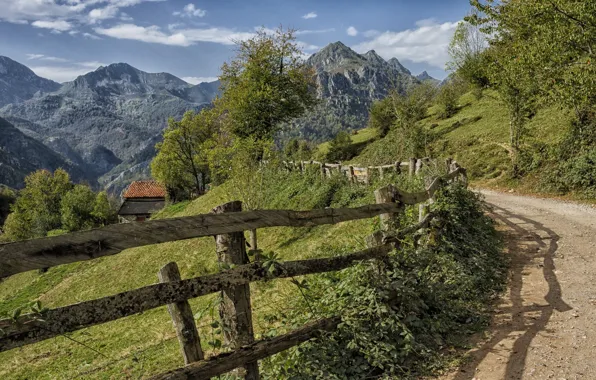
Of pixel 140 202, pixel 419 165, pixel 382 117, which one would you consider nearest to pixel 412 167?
pixel 419 165

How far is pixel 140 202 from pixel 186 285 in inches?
3230

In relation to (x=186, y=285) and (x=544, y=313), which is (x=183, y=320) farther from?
(x=544, y=313)

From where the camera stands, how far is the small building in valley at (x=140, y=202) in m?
77.6

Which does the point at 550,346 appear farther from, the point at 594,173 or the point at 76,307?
the point at 594,173

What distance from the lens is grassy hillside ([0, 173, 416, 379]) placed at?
8.35 meters

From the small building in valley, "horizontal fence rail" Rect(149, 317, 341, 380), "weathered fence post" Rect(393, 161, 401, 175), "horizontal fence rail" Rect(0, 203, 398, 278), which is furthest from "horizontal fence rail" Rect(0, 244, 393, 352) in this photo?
the small building in valley

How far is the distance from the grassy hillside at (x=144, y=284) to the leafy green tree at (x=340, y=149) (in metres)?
17.0

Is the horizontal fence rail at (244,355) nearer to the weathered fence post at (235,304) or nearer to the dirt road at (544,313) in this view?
the weathered fence post at (235,304)

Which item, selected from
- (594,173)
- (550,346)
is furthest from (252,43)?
(550,346)

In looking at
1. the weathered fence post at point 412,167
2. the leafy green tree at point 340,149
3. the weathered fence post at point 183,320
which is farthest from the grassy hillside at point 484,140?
the weathered fence post at point 183,320

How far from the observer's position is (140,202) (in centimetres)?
7938

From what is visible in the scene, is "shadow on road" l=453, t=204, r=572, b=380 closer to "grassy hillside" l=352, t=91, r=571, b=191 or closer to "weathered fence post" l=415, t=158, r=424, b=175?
"weathered fence post" l=415, t=158, r=424, b=175

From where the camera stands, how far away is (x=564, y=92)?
16484mm

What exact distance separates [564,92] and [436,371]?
53.4 feet
